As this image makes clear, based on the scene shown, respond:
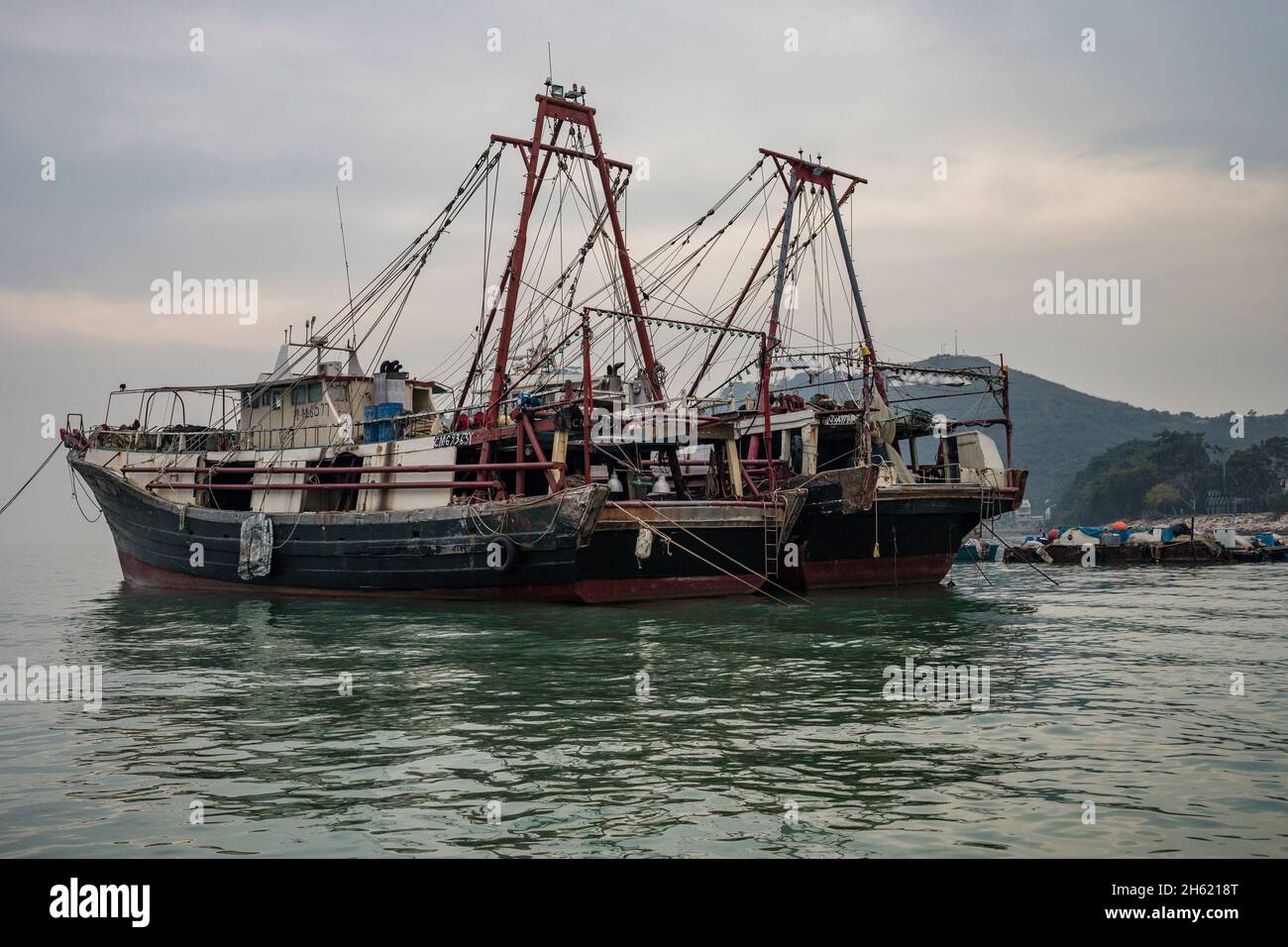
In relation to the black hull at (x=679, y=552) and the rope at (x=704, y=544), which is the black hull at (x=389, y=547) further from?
the rope at (x=704, y=544)

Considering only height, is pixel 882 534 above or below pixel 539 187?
below

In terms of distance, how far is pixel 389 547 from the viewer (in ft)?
86.5

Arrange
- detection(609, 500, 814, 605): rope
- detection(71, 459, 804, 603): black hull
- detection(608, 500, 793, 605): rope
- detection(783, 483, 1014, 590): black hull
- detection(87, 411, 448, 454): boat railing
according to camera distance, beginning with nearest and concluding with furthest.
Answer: detection(71, 459, 804, 603): black hull < detection(608, 500, 793, 605): rope < detection(609, 500, 814, 605): rope < detection(783, 483, 1014, 590): black hull < detection(87, 411, 448, 454): boat railing

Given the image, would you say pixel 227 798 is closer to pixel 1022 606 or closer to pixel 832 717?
pixel 832 717

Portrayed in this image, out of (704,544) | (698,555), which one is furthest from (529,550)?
(704,544)

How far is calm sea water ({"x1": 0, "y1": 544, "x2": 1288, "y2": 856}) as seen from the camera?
7.69 metres

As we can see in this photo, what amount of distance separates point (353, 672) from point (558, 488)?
9.82m

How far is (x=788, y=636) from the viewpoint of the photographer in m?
19.3

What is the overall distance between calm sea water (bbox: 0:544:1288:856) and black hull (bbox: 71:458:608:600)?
11.4 feet

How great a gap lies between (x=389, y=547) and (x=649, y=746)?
17.3m

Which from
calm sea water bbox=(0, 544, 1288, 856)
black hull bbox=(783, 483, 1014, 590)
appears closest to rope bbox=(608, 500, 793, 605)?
black hull bbox=(783, 483, 1014, 590)

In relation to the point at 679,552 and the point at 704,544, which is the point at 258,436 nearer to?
the point at 679,552

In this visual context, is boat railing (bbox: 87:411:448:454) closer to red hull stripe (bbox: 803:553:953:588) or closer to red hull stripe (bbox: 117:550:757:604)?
red hull stripe (bbox: 117:550:757:604)
